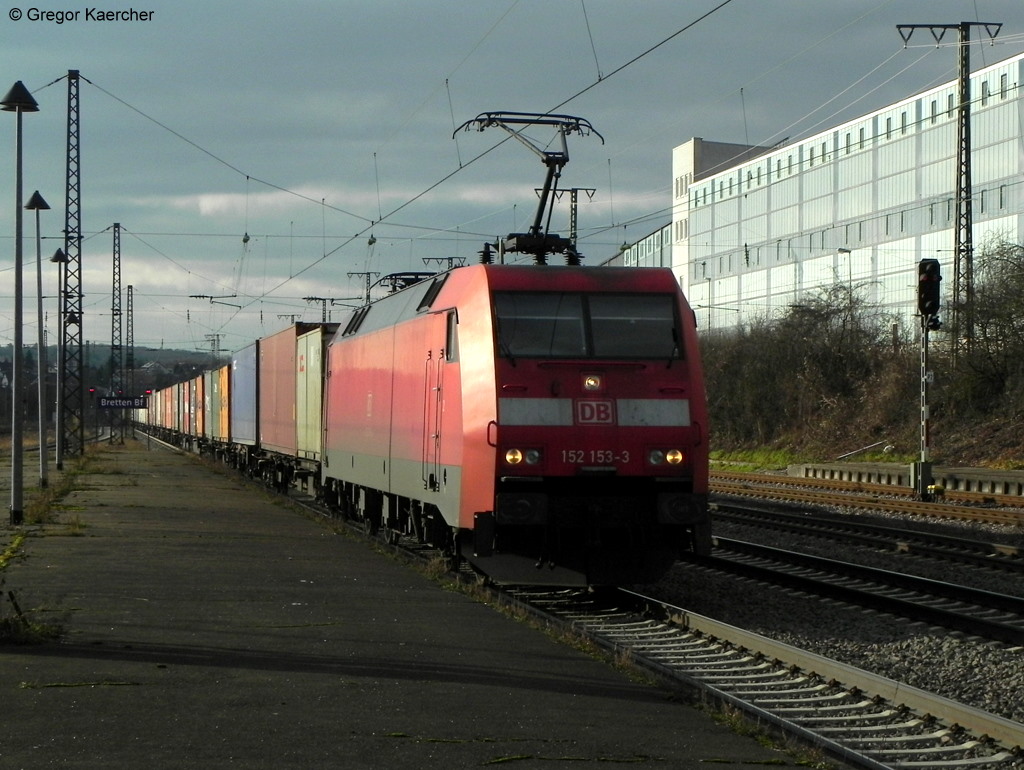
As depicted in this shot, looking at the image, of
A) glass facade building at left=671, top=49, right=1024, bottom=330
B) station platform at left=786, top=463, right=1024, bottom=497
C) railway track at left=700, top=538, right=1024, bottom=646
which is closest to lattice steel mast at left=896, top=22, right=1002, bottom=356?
station platform at left=786, top=463, right=1024, bottom=497

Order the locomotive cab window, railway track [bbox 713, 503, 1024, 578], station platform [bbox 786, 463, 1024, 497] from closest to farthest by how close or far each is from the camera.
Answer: the locomotive cab window
railway track [bbox 713, 503, 1024, 578]
station platform [bbox 786, 463, 1024, 497]

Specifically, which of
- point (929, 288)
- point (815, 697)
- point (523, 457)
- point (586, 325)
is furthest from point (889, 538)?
point (815, 697)

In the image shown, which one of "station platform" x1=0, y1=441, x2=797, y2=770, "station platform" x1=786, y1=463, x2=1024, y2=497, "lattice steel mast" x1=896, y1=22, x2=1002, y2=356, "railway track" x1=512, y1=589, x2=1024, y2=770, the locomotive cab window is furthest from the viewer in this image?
"lattice steel mast" x1=896, y1=22, x2=1002, y2=356

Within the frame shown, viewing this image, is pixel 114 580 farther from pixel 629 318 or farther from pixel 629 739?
pixel 629 739

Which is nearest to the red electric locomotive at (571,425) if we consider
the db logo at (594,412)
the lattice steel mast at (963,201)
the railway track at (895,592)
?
the db logo at (594,412)

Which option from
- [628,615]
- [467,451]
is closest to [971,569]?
[628,615]

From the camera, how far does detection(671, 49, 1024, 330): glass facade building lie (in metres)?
50.8

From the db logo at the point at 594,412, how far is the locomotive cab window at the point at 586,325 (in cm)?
49

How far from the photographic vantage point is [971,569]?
15.5 m

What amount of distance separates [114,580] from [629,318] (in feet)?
19.1

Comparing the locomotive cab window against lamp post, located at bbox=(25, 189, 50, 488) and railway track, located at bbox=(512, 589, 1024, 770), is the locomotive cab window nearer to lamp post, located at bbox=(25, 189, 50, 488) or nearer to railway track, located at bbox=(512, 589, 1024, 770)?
railway track, located at bbox=(512, 589, 1024, 770)

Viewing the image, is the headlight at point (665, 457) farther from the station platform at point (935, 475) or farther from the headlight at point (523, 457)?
the station platform at point (935, 475)

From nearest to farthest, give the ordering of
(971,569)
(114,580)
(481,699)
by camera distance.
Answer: (481,699) → (114,580) → (971,569)

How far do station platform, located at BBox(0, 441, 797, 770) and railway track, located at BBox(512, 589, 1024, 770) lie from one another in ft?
1.32
